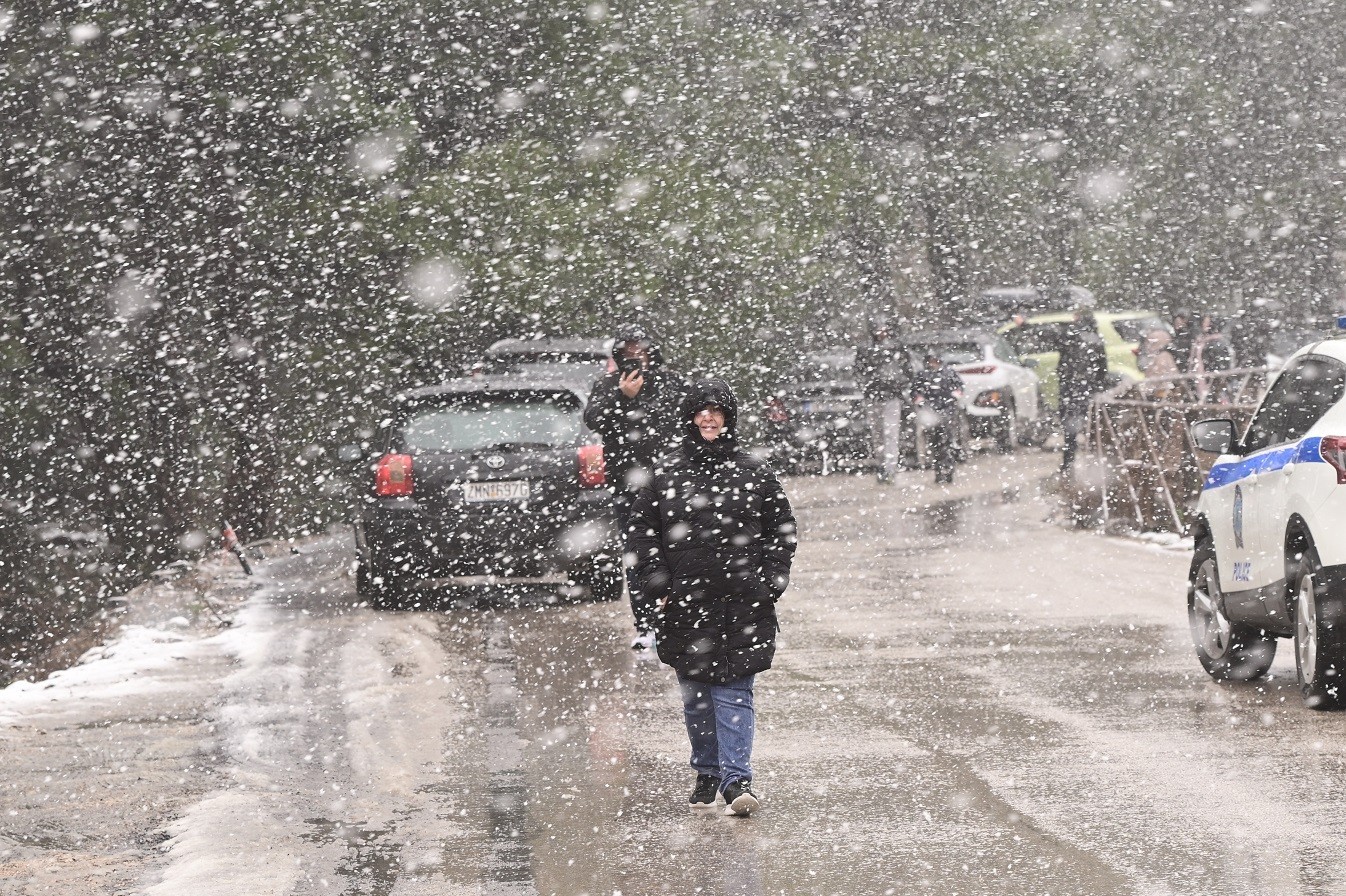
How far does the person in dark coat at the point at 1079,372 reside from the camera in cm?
2442

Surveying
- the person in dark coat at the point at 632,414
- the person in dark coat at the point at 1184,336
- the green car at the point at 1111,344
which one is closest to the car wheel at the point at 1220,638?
the person in dark coat at the point at 632,414

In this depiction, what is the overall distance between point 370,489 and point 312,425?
12.6 metres

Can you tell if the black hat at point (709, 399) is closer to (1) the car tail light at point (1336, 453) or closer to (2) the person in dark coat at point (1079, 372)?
(1) the car tail light at point (1336, 453)

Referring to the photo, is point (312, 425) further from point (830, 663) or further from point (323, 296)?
point (830, 663)

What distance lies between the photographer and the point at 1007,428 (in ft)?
106

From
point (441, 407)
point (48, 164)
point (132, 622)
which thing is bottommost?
point (132, 622)

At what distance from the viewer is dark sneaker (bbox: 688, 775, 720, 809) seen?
786 centimetres

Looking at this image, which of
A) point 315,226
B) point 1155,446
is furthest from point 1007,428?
point 1155,446

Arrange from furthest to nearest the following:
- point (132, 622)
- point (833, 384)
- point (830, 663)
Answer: point (833, 384) < point (132, 622) < point (830, 663)

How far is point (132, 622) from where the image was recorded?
15.7 m

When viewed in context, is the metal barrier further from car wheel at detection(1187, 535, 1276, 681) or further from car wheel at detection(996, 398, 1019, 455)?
car wheel at detection(996, 398, 1019, 455)

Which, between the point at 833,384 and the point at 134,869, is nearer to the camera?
the point at 134,869

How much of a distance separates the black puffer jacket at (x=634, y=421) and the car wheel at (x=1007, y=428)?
19989 mm

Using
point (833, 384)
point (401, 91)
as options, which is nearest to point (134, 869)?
point (401, 91)
